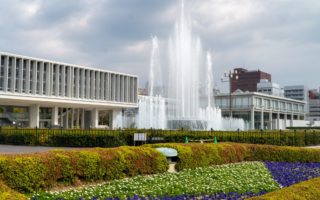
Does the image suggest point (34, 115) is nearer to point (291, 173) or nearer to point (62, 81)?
point (62, 81)

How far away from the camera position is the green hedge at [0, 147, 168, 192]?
27.1ft

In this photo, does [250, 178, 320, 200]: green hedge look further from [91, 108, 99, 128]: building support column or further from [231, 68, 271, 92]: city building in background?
[231, 68, 271, 92]: city building in background

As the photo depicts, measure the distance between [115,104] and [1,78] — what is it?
26397 millimetres

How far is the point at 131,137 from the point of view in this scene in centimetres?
2392

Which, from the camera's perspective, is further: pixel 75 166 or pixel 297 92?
pixel 297 92

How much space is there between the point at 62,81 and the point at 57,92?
7.60 feet

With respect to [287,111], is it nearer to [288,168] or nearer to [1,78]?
[1,78]

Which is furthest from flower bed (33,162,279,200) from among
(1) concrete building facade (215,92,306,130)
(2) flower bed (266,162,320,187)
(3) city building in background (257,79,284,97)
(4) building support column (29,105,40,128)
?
(3) city building in background (257,79,284,97)

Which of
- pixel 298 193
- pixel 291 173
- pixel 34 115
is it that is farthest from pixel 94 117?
pixel 298 193

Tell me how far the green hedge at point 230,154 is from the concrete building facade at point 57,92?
162 ft

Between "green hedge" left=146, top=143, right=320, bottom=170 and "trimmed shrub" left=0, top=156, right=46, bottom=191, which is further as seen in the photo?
"green hedge" left=146, top=143, right=320, bottom=170

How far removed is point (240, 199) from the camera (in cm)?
822

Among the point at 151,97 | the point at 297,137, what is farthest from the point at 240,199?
the point at 151,97

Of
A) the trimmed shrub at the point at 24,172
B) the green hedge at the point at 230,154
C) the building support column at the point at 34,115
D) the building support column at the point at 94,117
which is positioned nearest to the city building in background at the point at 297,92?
the building support column at the point at 94,117
